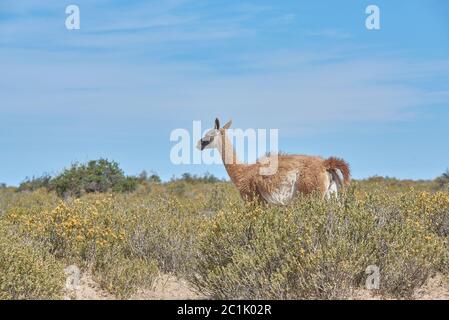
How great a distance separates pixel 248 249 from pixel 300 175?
9.06 feet

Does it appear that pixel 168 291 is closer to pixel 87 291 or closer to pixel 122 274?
pixel 122 274

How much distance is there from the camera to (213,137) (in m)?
14.0

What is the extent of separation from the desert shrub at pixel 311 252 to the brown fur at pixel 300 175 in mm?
1471

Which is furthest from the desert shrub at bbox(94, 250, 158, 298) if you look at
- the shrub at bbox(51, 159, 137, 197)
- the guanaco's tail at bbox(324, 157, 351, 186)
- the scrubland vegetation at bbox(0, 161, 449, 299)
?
the shrub at bbox(51, 159, 137, 197)

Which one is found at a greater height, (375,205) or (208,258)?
(375,205)

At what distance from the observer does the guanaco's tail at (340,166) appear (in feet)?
37.9

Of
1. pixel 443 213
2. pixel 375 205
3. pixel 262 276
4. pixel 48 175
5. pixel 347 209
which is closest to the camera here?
pixel 262 276

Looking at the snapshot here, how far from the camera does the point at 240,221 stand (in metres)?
9.59

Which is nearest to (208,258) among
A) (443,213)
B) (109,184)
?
(443,213)

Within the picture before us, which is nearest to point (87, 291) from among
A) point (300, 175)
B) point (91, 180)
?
point (300, 175)

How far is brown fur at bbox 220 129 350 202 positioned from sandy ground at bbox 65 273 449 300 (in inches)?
73.5

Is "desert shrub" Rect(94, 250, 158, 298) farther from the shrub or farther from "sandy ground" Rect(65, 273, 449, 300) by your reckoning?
the shrub
